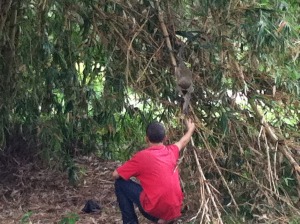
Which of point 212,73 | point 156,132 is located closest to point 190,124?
→ point 156,132

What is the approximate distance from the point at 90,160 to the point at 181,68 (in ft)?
11.5

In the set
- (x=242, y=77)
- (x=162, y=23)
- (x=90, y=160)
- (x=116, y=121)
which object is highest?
(x=162, y=23)

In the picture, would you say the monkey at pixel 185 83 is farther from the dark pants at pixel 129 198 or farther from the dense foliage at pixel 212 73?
the dark pants at pixel 129 198

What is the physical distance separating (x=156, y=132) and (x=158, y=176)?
1.10 feet

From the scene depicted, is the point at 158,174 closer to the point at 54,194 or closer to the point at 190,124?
the point at 190,124

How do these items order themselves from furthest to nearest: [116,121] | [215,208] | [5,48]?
[116,121] < [5,48] < [215,208]

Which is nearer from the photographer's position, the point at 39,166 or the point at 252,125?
the point at 252,125

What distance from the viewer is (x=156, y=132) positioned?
543 cm

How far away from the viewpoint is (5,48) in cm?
696

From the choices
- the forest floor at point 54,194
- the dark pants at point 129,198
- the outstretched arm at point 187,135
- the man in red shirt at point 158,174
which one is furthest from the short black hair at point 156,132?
the forest floor at point 54,194

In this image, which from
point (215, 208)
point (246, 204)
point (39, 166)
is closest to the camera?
point (215, 208)

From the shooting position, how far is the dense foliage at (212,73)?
545 cm

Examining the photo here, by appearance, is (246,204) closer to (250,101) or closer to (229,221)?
(229,221)

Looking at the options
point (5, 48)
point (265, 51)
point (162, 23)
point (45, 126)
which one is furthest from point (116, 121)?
point (265, 51)
